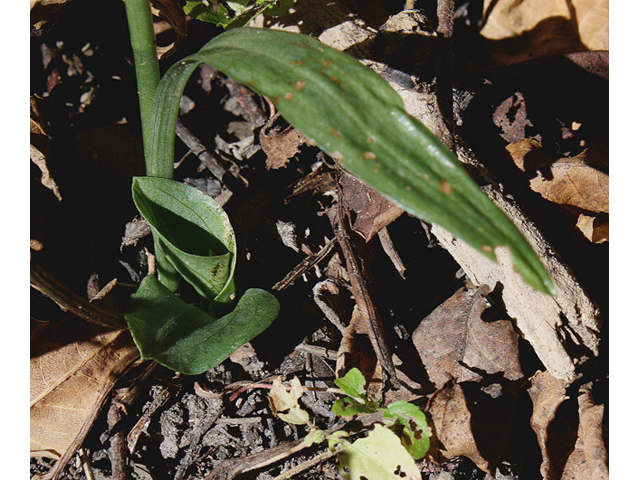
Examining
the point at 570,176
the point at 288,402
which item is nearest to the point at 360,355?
the point at 288,402

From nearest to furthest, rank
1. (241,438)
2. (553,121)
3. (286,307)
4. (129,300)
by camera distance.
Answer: (129,300), (241,438), (286,307), (553,121)

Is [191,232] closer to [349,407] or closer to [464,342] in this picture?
[349,407]

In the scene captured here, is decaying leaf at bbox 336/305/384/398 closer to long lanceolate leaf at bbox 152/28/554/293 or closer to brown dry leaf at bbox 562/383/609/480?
brown dry leaf at bbox 562/383/609/480

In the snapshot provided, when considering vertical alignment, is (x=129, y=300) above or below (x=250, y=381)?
above

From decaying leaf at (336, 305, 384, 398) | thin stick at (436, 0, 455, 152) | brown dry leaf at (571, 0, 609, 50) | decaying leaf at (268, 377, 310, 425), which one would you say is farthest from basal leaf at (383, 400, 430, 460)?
brown dry leaf at (571, 0, 609, 50)

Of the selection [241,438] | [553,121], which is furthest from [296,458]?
[553,121]

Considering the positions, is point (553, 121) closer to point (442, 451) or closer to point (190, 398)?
point (442, 451)
